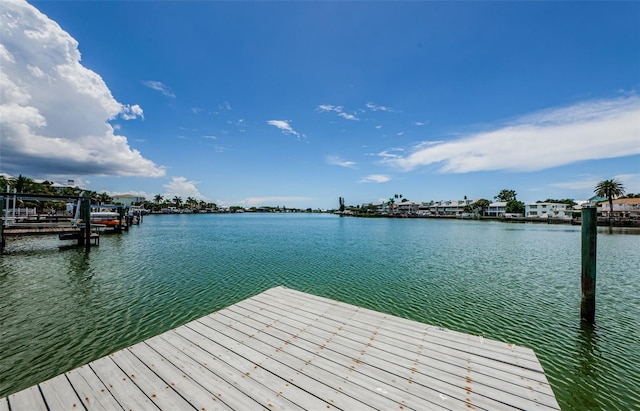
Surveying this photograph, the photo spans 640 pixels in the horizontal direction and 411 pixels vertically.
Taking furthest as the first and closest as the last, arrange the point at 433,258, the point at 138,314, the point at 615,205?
the point at 615,205 < the point at 433,258 < the point at 138,314

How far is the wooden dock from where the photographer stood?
4133mm

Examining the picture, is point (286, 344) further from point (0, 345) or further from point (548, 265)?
point (548, 265)

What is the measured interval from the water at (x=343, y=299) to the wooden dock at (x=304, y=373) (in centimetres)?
284

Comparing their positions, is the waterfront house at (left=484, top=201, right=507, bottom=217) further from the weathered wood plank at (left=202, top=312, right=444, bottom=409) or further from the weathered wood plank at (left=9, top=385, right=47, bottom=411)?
the weathered wood plank at (left=9, top=385, right=47, bottom=411)

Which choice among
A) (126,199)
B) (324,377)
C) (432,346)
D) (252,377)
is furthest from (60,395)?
(126,199)

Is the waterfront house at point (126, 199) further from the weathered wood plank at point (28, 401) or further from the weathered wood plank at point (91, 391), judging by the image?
the weathered wood plank at point (28, 401)

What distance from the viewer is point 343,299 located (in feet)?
41.3

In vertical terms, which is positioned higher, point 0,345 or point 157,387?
point 157,387

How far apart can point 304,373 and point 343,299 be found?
798 cm

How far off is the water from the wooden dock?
284 cm

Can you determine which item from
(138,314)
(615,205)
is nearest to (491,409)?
(138,314)

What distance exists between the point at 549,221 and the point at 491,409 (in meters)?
109

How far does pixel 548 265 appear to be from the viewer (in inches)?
810

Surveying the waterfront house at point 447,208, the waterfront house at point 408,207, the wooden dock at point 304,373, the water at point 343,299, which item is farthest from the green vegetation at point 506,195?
the wooden dock at point 304,373
